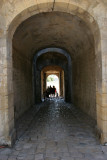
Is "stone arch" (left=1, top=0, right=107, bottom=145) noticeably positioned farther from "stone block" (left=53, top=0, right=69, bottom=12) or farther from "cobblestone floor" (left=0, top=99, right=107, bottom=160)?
"cobblestone floor" (left=0, top=99, right=107, bottom=160)

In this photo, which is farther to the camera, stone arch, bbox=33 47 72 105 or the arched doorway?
the arched doorway

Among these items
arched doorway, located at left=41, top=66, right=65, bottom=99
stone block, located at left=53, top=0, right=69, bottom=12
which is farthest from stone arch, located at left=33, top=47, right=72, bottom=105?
stone block, located at left=53, top=0, right=69, bottom=12

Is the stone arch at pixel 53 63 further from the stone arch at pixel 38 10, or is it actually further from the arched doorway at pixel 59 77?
the stone arch at pixel 38 10

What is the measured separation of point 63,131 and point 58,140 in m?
0.68

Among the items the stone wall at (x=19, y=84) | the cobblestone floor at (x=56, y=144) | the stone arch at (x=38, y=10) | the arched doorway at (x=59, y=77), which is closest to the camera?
the cobblestone floor at (x=56, y=144)

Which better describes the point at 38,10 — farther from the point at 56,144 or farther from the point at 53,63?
the point at 53,63

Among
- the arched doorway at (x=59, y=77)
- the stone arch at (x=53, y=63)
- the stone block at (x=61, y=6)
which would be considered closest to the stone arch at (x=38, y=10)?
the stone block at (x=61, y=6)

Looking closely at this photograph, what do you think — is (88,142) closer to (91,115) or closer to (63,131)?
(63,131)

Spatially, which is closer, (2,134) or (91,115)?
(2,134)

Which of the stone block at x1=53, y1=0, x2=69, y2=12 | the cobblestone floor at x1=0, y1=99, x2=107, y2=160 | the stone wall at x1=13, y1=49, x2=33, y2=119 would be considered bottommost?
the cobblestone floor at x1=0, y1=99, x2=107, y2=160

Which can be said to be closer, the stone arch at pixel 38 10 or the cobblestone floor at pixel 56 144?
the cobblestone floor at pixel 56 144

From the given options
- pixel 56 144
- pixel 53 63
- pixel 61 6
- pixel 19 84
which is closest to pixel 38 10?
pixel 61 6

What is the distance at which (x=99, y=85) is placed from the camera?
3582 mm

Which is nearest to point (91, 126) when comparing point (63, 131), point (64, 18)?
point (63, 131)
